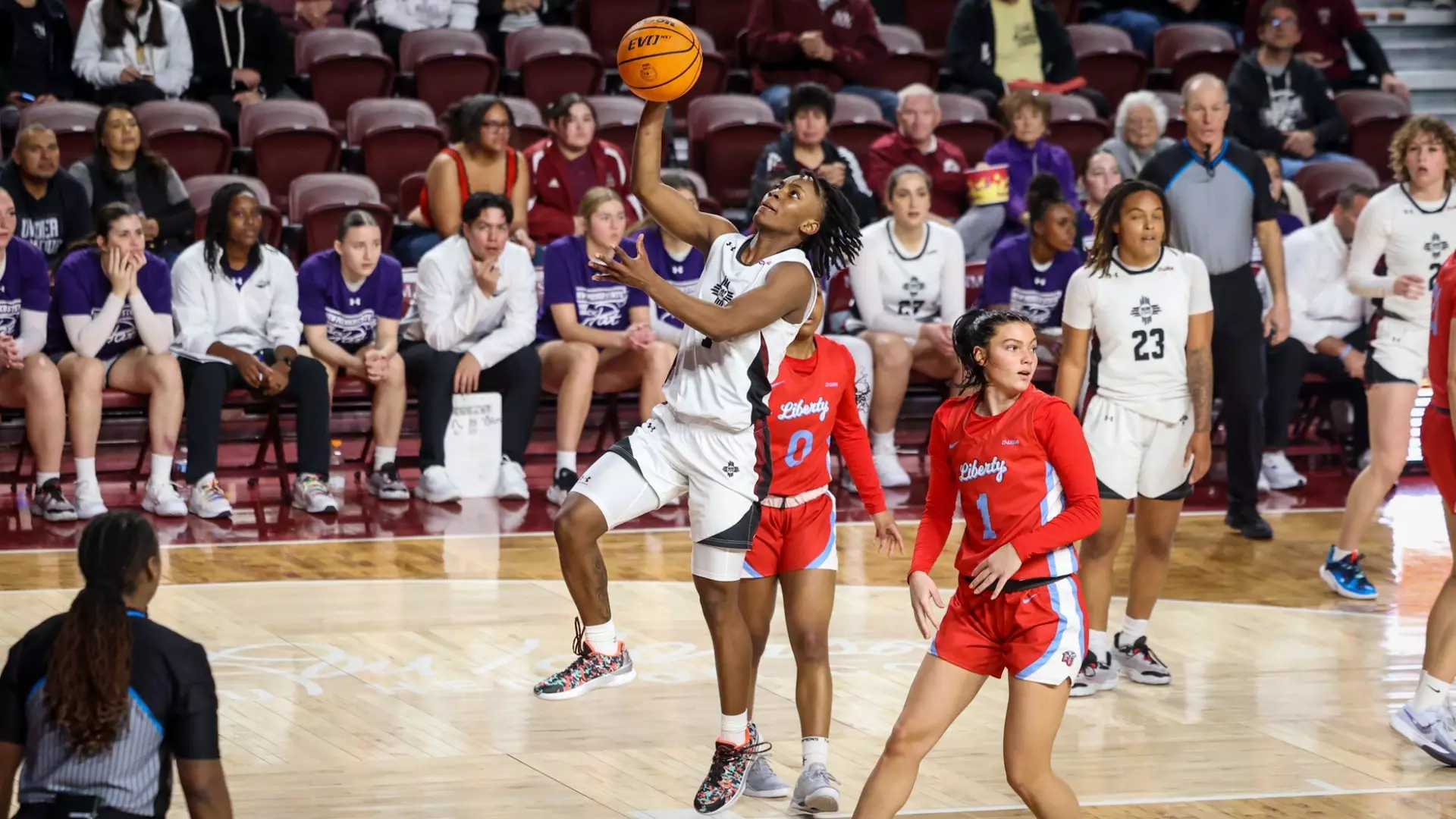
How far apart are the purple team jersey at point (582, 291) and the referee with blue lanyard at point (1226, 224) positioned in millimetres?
2713

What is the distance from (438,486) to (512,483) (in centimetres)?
35

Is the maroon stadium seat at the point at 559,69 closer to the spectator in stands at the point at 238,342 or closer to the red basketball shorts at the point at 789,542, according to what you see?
the spectator in stands at the point at 238,342

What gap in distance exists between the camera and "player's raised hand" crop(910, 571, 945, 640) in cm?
408

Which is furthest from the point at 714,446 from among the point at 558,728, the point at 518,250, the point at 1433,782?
the point at 518,250

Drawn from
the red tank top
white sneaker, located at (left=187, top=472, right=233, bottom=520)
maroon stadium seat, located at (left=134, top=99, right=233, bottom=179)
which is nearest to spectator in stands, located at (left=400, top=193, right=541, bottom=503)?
the red tank top

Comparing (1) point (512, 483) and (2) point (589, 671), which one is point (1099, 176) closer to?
(1) point (512, 483)

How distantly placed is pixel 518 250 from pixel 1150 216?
12.9ft

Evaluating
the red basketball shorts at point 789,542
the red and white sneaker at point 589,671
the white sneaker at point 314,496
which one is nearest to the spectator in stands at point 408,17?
the white sneaker at point 314,496

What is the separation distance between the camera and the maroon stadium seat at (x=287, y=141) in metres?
9.73

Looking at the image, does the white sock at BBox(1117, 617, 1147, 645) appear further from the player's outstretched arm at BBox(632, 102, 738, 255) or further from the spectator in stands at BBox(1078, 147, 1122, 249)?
the spectator in stands at BBox(1078, 147, 1122, 249)

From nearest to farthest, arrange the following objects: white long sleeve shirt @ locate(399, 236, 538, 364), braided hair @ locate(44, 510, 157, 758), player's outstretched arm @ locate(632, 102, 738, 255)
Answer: braided hair @ locate(44, 510, 157, 758)
player's outstretched arm @ locate(632, 102, 738, 255)
white long sleeve shirt @ locate(399, 236, 538, 364)

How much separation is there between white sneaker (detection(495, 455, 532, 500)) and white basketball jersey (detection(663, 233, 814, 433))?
4.06 meters

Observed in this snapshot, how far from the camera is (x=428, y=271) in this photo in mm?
8828

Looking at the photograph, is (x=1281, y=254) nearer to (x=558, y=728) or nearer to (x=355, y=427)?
(x=558, y=728)
